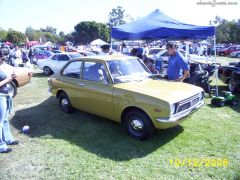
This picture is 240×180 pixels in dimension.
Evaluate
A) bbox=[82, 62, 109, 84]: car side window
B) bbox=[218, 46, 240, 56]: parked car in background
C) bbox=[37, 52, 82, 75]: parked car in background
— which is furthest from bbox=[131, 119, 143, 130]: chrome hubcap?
bbox=[218, 46, 240, 56]: parked car in background

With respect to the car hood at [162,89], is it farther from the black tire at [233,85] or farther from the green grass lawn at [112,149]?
the black tire at [233,85]

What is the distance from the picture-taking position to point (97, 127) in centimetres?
574

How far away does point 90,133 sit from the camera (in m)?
5.41

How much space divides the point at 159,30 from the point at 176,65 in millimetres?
2583

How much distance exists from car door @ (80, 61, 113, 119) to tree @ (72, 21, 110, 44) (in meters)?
70.4

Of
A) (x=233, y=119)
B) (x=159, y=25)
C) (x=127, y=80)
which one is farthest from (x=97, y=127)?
(x=159, y=25)

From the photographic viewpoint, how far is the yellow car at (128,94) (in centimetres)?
447

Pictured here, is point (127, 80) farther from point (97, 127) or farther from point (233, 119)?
point (233, 119)

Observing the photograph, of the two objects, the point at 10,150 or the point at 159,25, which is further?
the point at 159,25

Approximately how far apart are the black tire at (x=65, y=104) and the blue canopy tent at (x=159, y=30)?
408 centimetres

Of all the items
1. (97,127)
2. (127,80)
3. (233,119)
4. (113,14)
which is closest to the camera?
(127,80)

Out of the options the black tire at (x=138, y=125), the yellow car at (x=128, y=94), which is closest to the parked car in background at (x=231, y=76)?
the yellow car at (x=128, y=94)

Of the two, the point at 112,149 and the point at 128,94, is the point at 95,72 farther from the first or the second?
the point at 112,149

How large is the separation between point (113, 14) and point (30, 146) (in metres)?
87.2
